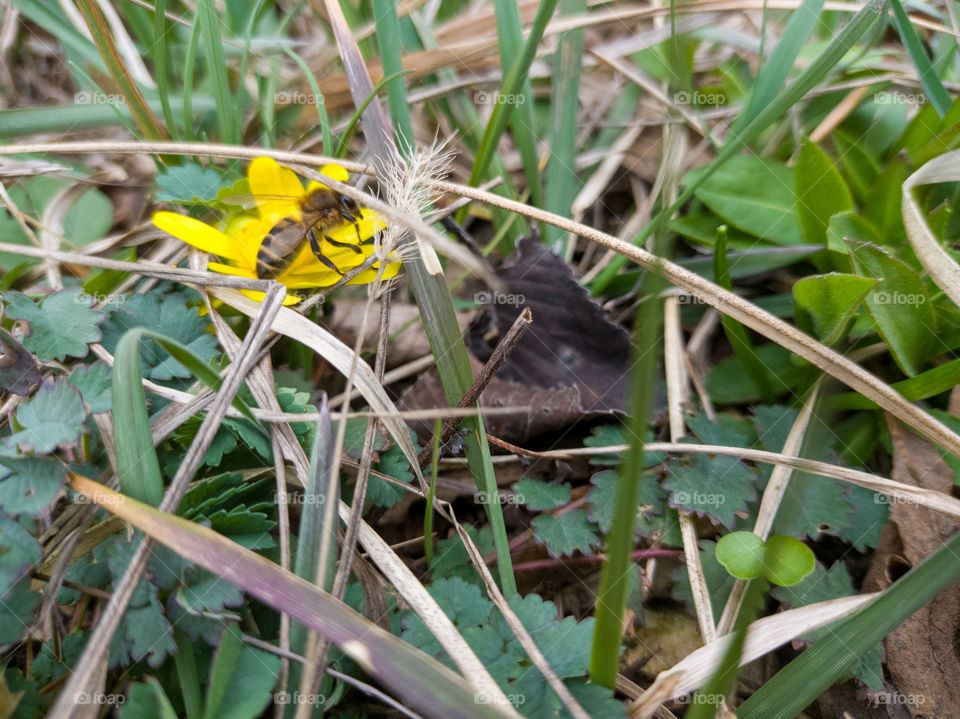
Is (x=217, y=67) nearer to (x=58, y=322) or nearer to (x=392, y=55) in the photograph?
(x=392, y=55)

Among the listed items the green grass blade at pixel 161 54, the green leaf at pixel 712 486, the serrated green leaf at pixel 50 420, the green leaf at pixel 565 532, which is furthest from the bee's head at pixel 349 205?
the green leaf at pixel 712 486

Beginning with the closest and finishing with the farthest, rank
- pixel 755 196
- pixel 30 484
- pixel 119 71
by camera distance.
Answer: pixel 30 484, pixel 119 71, pixel 755 196

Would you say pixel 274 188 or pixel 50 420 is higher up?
pixel 274 188

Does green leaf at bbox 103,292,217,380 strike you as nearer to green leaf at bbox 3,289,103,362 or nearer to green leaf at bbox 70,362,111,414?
green leaf at bbox 3,289,103,362

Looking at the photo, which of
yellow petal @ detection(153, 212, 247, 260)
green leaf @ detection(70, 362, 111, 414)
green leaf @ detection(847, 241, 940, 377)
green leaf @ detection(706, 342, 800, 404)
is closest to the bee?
yellow petal @ detection(153, 212, 247, 260)

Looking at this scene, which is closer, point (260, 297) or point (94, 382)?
point (94, 382)

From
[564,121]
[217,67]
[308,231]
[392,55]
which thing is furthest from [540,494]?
[217,67]
